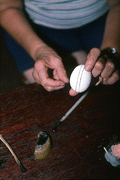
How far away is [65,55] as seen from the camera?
35.8 inches

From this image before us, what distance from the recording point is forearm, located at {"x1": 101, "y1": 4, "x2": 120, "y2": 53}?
69 cm

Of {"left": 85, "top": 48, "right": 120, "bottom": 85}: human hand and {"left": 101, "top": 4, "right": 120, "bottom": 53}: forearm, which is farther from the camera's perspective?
{"left": 101, "top": 4, "right": 120, "bottom": 53}: forearm

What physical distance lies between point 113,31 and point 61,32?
35 cm

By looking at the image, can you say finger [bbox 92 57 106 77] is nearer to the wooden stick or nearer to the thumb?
the thumb

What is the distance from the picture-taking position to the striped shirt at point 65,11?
74 cm

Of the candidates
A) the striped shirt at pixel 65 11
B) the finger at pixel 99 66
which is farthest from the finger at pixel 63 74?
the striped shirt at pixel 65 11

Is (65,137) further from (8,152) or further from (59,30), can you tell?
(59,30)

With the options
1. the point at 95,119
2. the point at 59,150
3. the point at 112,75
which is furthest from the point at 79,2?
the point at 59,150

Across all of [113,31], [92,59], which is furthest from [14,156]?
[113,31]

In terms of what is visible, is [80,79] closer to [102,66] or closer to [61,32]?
[102,66]

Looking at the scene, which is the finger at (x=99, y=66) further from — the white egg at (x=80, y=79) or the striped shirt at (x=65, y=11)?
the striped shirt at (x=65, y=11)

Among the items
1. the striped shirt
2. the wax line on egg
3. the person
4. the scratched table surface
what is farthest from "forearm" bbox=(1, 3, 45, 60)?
the wax line on egg

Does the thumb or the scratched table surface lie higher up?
the thumb

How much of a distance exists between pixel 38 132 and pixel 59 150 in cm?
12
